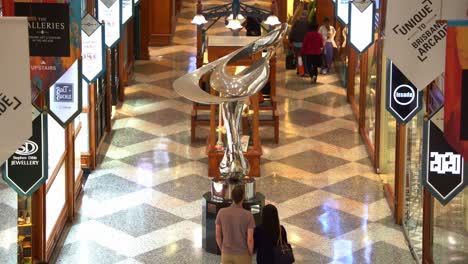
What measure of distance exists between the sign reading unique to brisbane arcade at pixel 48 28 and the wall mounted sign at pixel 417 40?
2.85 meters

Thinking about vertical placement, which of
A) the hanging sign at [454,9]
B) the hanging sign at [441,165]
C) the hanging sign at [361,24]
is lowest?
the hanging sign at [441,165]

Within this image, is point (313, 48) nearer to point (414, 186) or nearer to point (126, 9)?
point (126, 9)

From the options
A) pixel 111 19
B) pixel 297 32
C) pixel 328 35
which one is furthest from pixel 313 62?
pixel 111 19

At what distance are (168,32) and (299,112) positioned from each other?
6.04 m

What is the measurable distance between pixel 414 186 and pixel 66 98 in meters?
4.10

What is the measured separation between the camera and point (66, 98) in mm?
12102

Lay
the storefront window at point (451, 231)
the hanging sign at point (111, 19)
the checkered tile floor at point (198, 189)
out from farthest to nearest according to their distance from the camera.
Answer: the hanging sign at point (111, 19)
the checkered tile floor at point (198, 189)
the storefront window at point (451, 231)

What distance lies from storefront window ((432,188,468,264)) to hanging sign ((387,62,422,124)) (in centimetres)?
151

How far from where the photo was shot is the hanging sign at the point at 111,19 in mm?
16156

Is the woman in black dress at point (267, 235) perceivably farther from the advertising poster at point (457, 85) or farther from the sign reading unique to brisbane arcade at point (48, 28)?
the advertising poster at point (457, 85)

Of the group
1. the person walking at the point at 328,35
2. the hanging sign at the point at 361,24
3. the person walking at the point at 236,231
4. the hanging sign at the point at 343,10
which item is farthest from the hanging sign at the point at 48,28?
the person walking at the point at 328,35

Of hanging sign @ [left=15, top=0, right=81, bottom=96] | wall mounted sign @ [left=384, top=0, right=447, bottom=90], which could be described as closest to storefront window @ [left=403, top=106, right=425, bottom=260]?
wall mounted sign @ [left=384, top=0, right=447, bottom=90]

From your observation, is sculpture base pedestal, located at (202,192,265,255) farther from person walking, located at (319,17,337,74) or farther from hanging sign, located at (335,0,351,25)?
person walking, located at (319,17,337,74)

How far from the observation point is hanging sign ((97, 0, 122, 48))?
16.2 m
